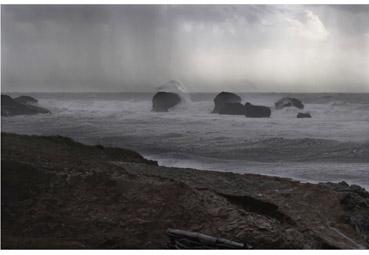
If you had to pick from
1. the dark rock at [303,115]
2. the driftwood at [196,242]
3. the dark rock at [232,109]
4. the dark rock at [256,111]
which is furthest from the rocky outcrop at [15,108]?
the dark rock at [303,115]

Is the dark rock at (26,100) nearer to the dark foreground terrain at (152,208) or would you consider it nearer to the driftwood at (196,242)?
the dark foreground terrain at (152,208)

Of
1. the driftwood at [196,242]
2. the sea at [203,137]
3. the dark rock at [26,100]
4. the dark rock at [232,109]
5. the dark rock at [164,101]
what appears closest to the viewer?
the driftwood at [196,242]

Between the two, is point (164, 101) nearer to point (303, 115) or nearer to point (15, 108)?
point (15, 108)

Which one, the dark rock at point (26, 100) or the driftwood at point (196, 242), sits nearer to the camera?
the driftwood at point (196, 242)

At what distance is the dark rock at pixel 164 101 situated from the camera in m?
10.9

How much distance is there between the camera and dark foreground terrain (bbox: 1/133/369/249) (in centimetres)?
606

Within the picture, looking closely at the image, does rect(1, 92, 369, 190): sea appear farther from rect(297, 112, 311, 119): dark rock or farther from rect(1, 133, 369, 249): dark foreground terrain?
rect(1, 133, 369, 249): dark foreground terrain

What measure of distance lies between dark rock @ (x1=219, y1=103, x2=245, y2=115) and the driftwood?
7841 millimetres

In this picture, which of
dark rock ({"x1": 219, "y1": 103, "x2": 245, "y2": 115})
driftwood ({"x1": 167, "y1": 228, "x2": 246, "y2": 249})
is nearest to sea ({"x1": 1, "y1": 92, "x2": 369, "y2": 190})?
dark rock ({"x1": 219, "y1": 103, "x2": 245, "y2": 115})

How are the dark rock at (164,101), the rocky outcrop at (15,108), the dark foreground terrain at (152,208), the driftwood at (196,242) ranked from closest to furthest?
the driftwood at (196,242)
the dark foreground terrain at (152,208)
the rocky outcrop at (15,108)
the dark rock at (164,101)

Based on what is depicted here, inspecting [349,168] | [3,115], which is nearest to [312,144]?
[349,168]

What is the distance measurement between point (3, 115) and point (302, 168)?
6.20 meters

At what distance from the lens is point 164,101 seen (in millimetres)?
12055

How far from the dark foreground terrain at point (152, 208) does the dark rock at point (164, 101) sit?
118 inches
